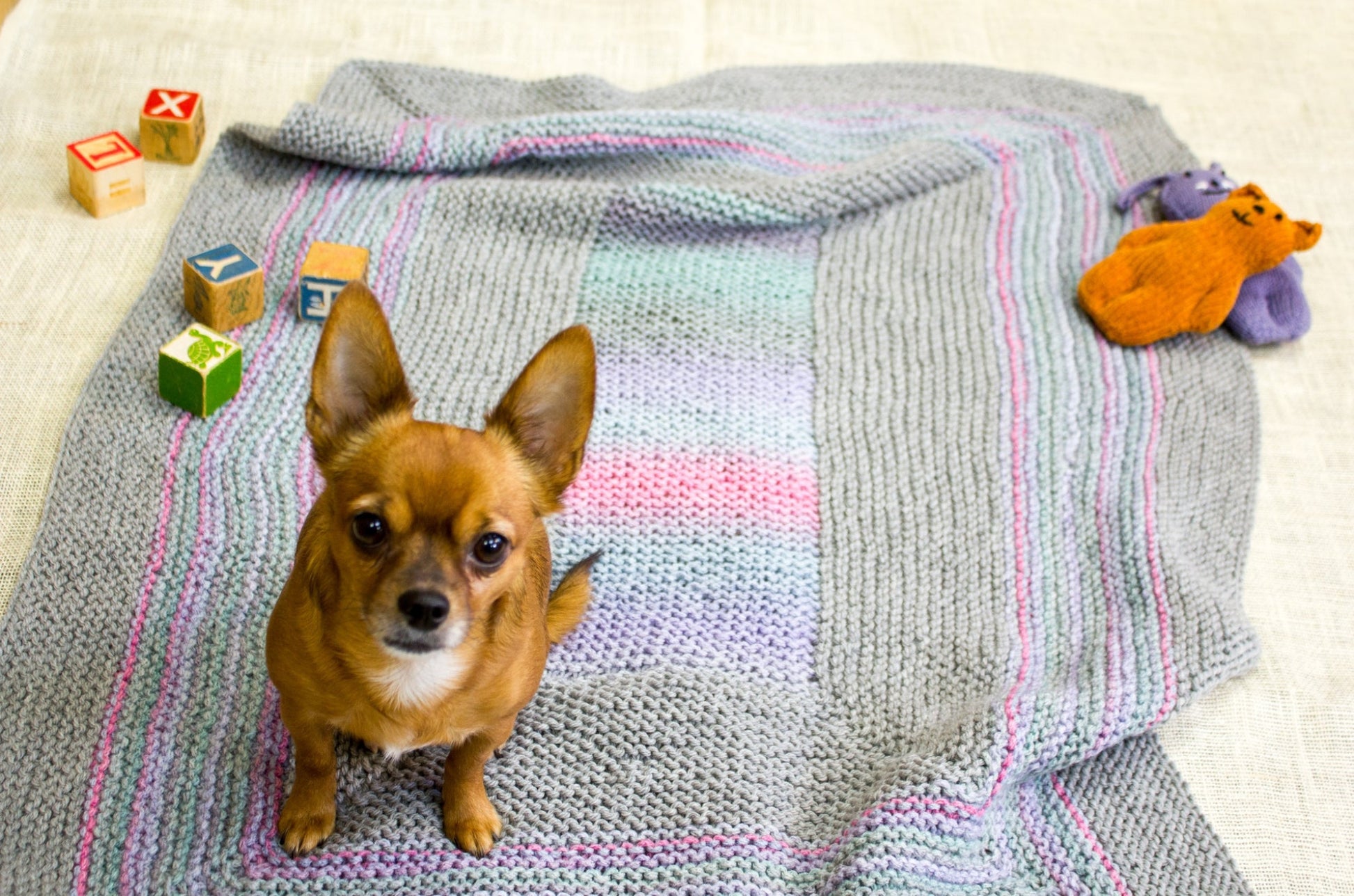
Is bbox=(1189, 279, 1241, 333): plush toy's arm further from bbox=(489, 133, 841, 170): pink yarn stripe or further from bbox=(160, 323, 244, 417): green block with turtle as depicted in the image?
bbox=(160, 323, 244, 417): green block with turtle

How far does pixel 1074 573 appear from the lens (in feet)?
5.14

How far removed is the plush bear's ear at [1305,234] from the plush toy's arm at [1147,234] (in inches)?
6.4

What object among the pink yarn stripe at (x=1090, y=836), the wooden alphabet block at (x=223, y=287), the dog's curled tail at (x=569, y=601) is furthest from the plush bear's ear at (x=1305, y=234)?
the wooden alphabet block at (x=223, y=287)

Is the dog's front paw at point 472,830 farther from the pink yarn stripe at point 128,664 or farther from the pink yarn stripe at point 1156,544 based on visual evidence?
the pink yarn stripe at point 1156,544

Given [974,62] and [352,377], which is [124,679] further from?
[974,62]

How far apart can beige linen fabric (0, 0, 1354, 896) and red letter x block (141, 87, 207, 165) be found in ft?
0.08

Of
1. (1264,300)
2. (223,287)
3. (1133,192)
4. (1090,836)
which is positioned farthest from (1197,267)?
(223,287)

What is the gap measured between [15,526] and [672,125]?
3.65 ft

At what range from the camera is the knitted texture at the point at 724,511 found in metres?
1.28

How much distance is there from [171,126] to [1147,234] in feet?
4.89

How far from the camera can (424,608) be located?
1.00m

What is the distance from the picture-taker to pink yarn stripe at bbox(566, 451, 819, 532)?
5.14 feet

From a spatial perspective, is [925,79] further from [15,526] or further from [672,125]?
[15,526]

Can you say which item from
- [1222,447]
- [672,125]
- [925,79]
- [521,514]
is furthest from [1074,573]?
[925,79]
